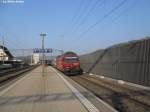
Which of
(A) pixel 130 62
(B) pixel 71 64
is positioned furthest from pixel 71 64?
(A) pixel 130 62

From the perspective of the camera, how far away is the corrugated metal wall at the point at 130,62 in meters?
19.3

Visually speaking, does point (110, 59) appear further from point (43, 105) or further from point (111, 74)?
point (43, 105)

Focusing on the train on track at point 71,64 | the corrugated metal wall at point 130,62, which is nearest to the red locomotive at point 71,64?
the train on track at point 71,64

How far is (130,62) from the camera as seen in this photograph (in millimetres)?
22688

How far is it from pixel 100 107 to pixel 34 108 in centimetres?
232

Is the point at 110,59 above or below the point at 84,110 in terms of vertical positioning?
above

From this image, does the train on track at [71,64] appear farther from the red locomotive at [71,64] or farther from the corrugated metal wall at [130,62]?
the corrugated metal wall at [130,62]

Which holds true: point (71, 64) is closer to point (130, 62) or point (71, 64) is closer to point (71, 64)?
point (71, 64)

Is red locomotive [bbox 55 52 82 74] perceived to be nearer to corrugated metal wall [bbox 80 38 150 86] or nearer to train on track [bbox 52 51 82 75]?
train on track [bbox 52 51 82 75]

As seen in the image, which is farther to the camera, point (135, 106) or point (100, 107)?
point (135, 106)

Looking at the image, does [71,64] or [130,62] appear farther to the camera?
[71,64]

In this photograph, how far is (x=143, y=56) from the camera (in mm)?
19797

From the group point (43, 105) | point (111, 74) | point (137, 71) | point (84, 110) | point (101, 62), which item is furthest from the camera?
point (101, 62)

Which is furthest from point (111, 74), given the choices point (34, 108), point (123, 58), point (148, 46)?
point (34, 108)
